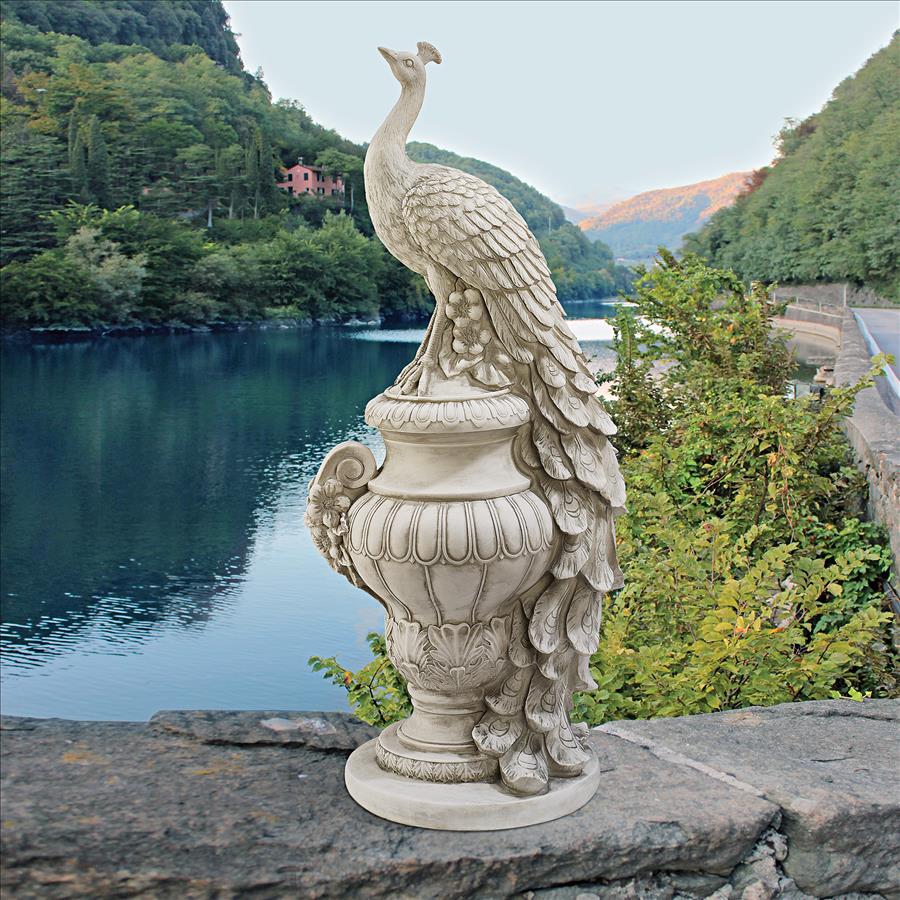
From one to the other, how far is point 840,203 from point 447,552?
1491 inches

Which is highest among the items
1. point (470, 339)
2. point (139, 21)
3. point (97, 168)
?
point (139, 21)

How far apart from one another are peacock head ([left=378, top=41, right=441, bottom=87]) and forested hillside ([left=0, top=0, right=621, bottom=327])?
99.1 ft

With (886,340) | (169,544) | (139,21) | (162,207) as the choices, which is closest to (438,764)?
(169,544)

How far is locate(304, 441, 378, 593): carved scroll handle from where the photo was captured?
262 cm

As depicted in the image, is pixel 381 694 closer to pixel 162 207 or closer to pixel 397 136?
pixel 397 136

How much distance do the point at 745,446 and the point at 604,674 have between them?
Result: 2.82m

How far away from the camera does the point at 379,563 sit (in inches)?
99.3

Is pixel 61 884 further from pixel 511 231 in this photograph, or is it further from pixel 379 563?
A: pixel 511 231

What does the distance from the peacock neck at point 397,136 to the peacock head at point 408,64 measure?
0.06ft

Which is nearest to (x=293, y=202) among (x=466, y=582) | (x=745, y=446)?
(x=745, y=446)

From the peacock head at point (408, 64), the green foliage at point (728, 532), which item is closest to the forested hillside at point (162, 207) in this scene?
the green foliage at point (728, 532)

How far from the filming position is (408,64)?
278 cm

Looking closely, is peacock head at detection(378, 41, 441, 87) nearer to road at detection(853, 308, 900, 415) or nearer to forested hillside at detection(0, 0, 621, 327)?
road at detection(853, 308, 900, 415)

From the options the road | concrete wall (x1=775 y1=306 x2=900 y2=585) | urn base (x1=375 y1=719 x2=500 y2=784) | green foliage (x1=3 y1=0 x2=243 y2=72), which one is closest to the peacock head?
urn base (x1=375 y1=719 x2=500 y2=784)
